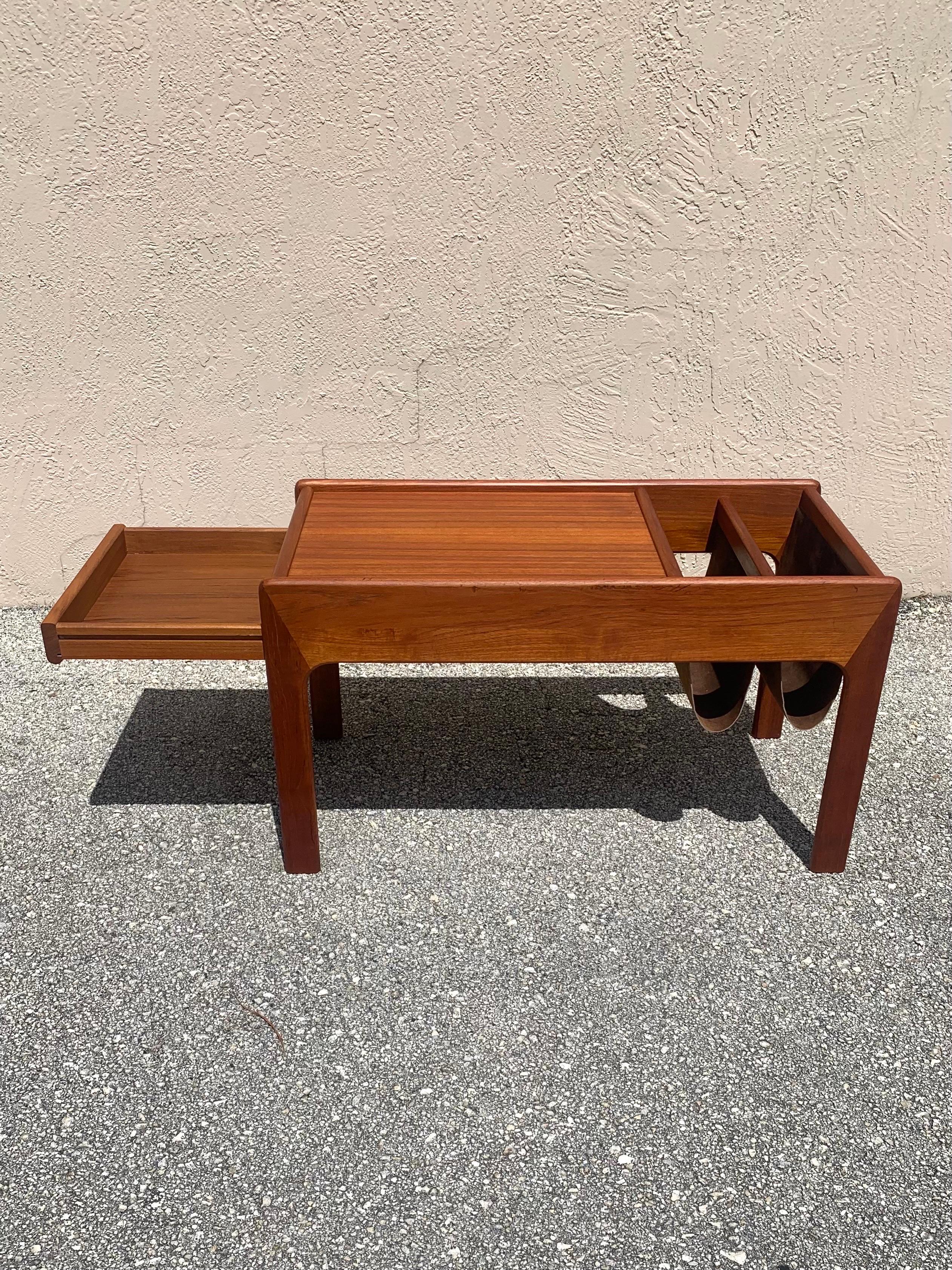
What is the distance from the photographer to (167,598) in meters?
2.71

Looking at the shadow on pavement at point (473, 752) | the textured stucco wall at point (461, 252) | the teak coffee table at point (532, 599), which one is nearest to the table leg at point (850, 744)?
the teak coffee table at point (532, 599)

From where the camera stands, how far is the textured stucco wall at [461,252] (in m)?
3.10

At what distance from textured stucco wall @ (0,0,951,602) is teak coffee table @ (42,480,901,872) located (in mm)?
754

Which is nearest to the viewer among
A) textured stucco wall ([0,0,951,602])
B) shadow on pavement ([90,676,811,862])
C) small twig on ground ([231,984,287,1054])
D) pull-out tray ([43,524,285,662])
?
small twig on ground ([231,984,287,1054])

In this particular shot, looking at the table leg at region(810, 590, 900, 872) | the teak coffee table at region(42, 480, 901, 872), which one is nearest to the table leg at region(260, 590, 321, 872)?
the teak coffee table at region(42, 480, 901, 872)

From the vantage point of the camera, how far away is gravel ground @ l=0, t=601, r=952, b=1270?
69.6 inches

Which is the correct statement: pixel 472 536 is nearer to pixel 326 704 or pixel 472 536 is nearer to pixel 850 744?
pixel 326 704

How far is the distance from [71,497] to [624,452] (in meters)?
1.89

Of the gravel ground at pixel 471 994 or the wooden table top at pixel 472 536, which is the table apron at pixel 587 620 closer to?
the wooden table top at pixel 472 536

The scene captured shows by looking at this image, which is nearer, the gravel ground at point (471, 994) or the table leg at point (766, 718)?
the gravel ground at point (471, 994)

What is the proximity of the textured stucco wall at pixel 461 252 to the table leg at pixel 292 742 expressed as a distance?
1438mm

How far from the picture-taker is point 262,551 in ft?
9.86

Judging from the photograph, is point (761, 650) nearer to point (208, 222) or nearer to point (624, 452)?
point (624, 452)

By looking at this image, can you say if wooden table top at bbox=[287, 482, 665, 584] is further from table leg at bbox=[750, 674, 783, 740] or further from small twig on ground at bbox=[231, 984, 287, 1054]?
small twig on ground at bbox=[231, 984, 287, 1054]
